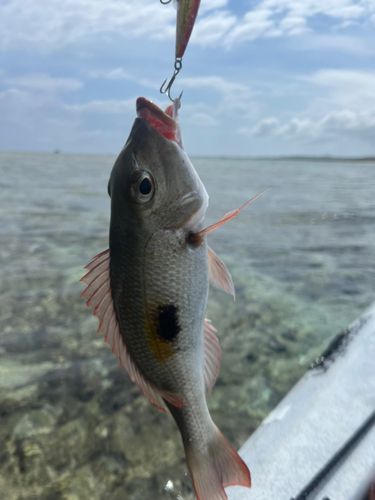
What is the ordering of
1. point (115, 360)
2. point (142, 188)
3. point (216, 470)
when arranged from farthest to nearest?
1. point (115, 360)
2. point (216, 470)
3. point (142, 188)

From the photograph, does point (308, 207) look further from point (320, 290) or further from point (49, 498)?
point (49, 498)

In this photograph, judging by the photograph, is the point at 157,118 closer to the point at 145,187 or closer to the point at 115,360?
the point at 145,187

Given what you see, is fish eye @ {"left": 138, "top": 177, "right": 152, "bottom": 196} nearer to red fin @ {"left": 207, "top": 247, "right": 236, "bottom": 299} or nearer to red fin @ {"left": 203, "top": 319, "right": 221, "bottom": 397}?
red fin @ {"left": 207, "top": 247, "right": 236, "bottom": 299}

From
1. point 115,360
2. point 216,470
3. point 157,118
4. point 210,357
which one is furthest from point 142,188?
point 115,360

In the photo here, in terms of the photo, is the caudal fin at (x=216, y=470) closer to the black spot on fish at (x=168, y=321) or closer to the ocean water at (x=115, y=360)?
the black spot on fish at (x=168, y=321)

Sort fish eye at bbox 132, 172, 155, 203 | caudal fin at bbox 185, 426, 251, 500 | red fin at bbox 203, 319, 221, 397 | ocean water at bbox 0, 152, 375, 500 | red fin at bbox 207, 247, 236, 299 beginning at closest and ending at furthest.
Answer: fish eye at bbox 132, 172, 155, 203 → caudal fin at bbox 185, 426, 251, 500 → red fin at bbox 207, 247, 236, 299 → red fin at bbox 203, 319, 221, 397 → ocean water at bbox 0, 152, 375, 500

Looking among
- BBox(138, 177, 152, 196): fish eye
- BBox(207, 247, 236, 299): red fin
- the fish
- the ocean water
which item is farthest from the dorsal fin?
the ocean water

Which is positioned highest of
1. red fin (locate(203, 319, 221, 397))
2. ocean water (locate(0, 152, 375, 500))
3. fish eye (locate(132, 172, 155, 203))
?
fish eye (locate(132, 172, 155, 203))

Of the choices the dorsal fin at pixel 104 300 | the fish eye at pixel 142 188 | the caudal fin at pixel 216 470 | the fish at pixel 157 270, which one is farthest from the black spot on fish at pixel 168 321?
the caudal fin at pixel 216 470
